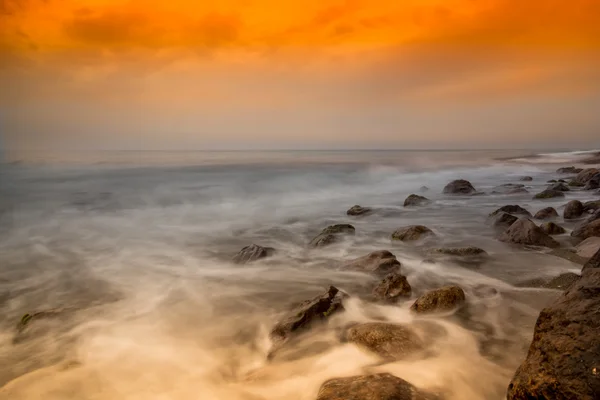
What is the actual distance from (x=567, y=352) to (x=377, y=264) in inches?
154

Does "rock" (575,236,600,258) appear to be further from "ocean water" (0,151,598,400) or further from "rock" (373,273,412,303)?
"rock" (373,273,412,303)

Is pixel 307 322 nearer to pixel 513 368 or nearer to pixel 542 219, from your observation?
pixel 513 368

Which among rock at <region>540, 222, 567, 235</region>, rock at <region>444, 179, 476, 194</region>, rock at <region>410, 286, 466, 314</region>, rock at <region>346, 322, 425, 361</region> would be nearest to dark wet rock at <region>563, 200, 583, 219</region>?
rock at <region>540, 222, 567, 235</region>

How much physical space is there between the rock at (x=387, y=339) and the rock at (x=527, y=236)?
4.14 m

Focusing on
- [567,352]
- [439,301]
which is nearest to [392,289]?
[439,301]

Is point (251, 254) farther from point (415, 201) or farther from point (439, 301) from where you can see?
point (415, 201)

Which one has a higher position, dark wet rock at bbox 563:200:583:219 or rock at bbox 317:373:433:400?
dark wet rock at bbox 563:200:583:219

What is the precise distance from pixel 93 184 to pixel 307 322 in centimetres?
2263

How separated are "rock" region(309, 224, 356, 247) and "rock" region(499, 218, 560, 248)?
329 cm

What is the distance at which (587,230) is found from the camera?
6715mm

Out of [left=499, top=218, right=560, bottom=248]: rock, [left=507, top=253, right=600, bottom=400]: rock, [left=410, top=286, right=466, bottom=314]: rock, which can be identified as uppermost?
[left=507, top=253, right=600, bottom=400]: rock

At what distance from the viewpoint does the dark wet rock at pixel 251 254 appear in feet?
24.4

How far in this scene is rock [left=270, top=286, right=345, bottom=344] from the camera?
426 cm

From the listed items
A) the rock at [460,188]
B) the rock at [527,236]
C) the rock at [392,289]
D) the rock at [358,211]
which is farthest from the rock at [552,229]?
the rock at [460,188]
